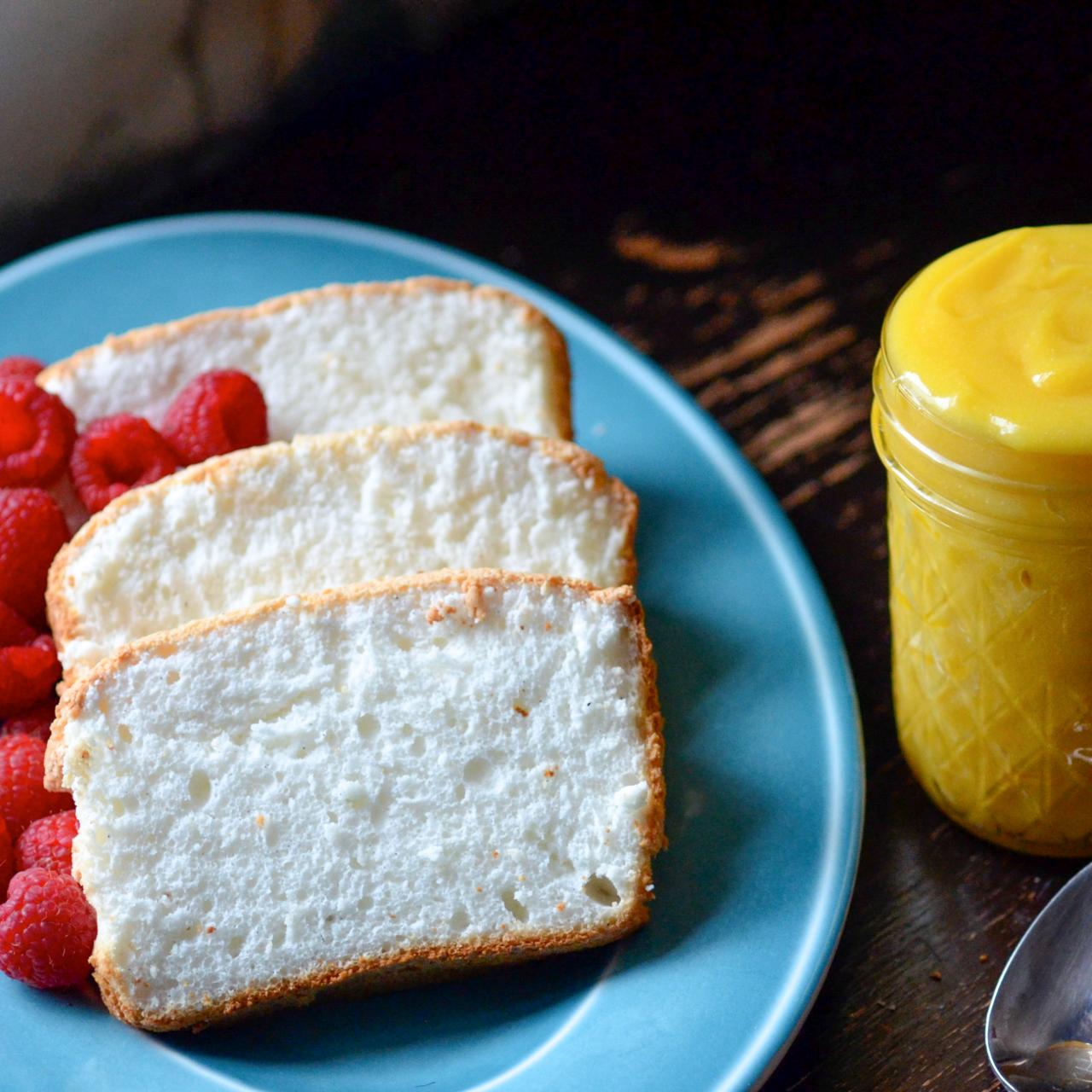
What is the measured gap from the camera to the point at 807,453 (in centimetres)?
221

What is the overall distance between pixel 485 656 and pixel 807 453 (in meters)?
0.88

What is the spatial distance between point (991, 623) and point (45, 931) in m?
1.04

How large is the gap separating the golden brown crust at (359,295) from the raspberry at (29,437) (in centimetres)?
11

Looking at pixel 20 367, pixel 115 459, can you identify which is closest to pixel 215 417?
pixel 115 459

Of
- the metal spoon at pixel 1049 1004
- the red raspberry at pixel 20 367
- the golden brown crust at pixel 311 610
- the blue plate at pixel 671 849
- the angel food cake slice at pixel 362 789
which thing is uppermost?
the red raspberry at pixel 20 367

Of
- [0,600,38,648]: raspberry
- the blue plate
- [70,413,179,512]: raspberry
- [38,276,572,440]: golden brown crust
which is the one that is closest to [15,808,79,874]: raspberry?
the blue plate

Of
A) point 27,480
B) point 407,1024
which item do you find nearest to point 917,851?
point 407,1024

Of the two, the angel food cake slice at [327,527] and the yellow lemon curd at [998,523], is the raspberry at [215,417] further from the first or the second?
the yellow lemon curd at [998,523]

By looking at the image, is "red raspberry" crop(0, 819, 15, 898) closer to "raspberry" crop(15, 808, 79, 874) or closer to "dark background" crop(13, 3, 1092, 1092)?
"raspberry" crop(15, 808, 79, 874)

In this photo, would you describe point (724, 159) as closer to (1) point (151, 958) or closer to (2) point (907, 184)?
(2) point (907, 184)

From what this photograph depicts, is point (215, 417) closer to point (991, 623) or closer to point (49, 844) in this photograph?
point (49, 844)

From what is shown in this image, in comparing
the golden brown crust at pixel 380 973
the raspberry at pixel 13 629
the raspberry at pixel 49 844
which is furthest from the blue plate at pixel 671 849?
the raspberry at pixel 13 629

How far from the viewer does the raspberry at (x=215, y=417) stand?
1.83 m

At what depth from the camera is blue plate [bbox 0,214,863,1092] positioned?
1.39 metres
